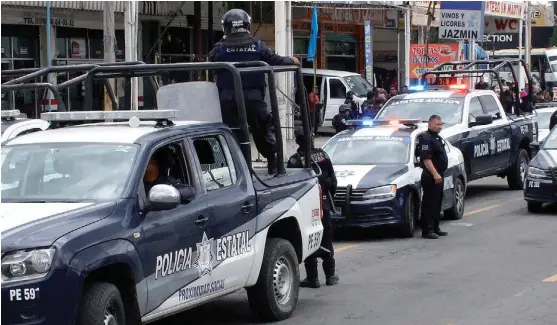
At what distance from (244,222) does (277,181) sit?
815 millimetres

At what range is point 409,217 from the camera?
1445 centimetres

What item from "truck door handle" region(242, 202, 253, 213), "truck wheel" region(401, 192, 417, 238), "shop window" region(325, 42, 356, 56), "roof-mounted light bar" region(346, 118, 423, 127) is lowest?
"truck wheel" region(401, 192, 417, 238)

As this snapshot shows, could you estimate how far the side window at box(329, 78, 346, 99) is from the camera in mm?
33281

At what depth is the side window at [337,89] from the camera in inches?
1310

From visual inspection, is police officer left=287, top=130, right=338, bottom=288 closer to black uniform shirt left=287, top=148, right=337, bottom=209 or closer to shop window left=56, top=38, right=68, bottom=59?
black uniform shirt left=287, top=148, right=337, bottom=209

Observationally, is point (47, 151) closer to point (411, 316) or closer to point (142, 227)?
point (142, 227)

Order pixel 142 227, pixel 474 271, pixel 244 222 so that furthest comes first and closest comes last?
pixel 474 271 < pixel 244 222 < pixel 142 227

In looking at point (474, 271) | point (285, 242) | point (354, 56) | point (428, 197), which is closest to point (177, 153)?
point (285, 242)

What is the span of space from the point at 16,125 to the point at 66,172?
2826 mm

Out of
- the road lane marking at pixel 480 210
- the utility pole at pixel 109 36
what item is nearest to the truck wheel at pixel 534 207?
the road lane marking at pixel 480 210

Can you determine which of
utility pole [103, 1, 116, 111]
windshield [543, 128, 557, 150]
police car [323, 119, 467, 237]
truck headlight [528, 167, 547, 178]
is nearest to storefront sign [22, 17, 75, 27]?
utility pole [103, 1, 116, 111]

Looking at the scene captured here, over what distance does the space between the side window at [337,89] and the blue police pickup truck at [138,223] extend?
2420 centimetres

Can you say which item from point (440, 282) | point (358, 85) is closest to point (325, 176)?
point (440, 282)

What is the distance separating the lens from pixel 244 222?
27.1 feet
